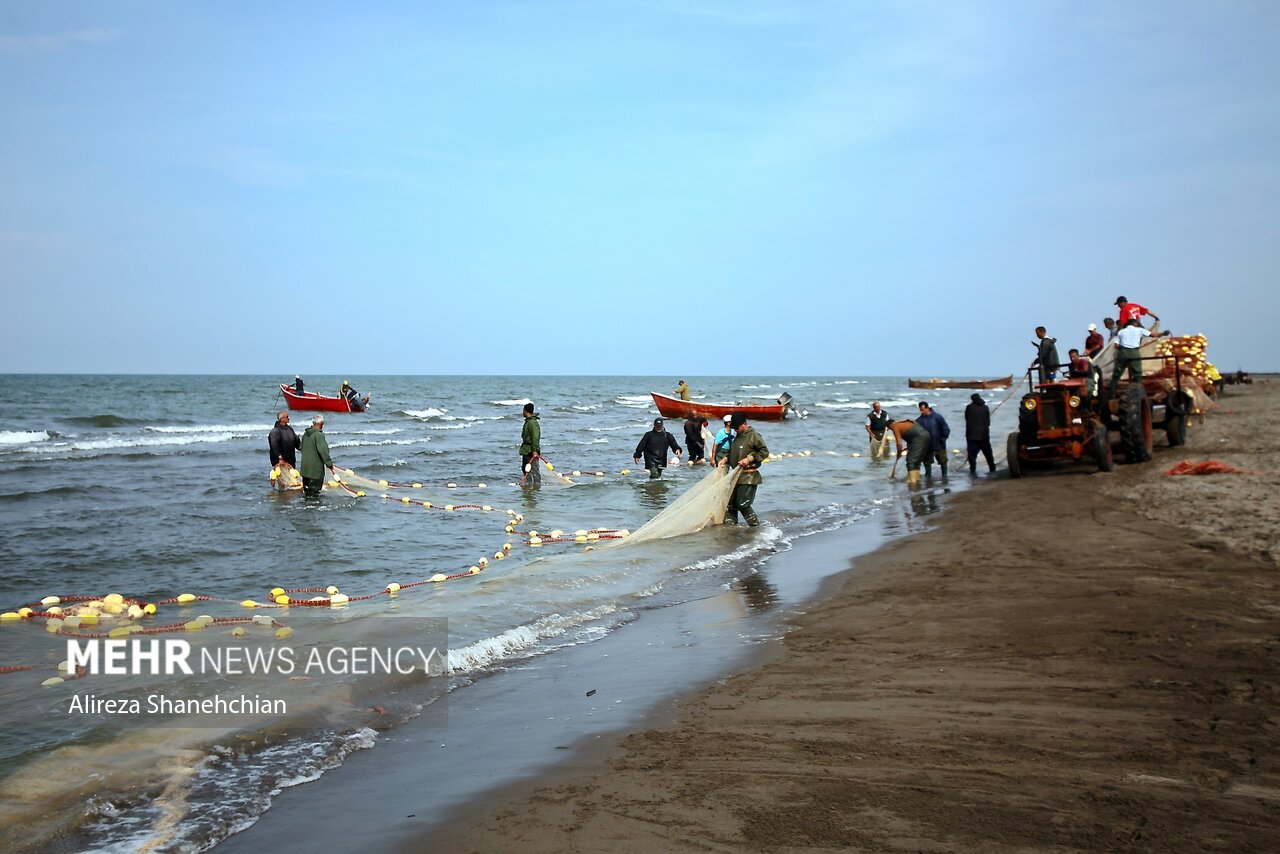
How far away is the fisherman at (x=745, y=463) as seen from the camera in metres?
12.0

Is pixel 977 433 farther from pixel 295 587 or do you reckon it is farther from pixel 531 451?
pixel 295 587

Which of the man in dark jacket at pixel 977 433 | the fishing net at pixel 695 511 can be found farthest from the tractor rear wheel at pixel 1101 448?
the fishing net at pixel 695 511

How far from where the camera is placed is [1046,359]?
51.3 feet

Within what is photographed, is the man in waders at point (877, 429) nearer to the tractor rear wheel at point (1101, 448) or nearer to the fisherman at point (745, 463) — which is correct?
the tractor rear wheel at point (1101, 448)

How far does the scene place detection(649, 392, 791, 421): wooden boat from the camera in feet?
128

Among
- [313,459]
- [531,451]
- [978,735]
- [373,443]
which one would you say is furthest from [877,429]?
[373,443]

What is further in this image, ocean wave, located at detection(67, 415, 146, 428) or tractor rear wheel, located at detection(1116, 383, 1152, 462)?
ocean wave, located at detection(67, 415, 146, 428)

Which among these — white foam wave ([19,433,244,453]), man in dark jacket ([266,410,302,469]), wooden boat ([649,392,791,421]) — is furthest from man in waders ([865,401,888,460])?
white foam wave ([19,433,244,453])

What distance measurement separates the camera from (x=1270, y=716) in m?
4.32

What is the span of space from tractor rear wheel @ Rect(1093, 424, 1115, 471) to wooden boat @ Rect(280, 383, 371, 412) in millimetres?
42069

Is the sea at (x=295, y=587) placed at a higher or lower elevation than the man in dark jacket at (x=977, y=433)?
lower

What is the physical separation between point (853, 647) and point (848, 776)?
2360mm

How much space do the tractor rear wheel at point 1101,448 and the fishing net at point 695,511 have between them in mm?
6722

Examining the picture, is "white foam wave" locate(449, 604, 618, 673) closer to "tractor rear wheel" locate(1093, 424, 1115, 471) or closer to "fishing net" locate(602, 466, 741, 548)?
"fishing net" locate(602, 466, 741, 548)
